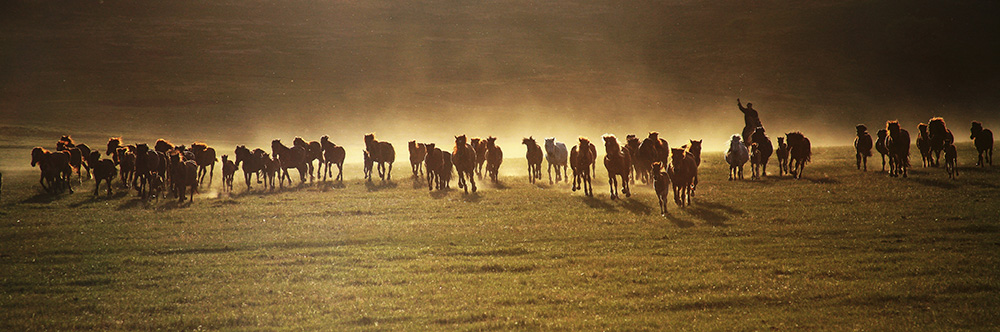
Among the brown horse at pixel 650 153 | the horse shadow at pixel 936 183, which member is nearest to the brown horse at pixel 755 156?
the brown horse at pixel 650 153

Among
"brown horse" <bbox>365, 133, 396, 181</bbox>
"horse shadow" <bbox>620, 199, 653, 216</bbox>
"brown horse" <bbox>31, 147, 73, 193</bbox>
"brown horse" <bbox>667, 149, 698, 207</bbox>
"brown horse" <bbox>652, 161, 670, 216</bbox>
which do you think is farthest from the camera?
"brown horse" <bbox>365, 133, 396, 181</bbox>

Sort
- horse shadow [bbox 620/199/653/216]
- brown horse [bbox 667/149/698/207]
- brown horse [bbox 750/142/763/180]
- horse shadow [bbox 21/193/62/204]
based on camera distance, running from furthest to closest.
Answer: brown horse [bbox 750/142/763/180], horse shadow [bbox 21/193/62/204], brown horse [bbox 667/149/698/207], horse shadow [bbox 620/199/653/216]

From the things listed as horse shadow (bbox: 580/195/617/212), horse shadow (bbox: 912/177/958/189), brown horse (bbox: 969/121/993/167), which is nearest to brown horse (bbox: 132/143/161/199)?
horse shadow (bbox: 580/195/617/212)

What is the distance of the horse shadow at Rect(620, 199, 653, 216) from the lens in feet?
69.7

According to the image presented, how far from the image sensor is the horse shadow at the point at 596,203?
2218 centimetres

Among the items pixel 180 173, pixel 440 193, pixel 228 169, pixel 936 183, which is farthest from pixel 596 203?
pixel 228 169

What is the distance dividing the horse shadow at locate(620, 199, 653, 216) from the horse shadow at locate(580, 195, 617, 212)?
17.2 inches

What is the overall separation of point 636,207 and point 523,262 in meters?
7.43

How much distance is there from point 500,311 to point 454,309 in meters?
0.74

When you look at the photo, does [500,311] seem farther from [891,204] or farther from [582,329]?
[891,204]

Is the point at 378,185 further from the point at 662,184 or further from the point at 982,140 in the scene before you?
the point at 982,140

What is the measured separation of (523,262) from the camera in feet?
51.2

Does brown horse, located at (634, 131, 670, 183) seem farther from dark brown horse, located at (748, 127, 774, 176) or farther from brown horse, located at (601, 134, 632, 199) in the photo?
dark brown horse, located at (748, 127, 774, 176)

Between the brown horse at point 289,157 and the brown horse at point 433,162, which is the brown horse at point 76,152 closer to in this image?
the brown horse at point 289,157
